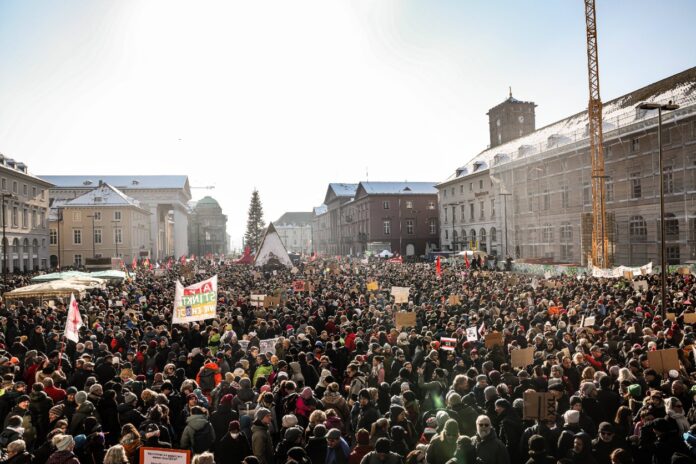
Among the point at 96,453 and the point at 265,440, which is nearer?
the point at 96,453

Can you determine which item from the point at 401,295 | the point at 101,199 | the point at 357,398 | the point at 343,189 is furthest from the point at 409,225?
the point at 357,398

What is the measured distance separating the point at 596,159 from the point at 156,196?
99365 mm

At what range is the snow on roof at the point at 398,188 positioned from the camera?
9644cm

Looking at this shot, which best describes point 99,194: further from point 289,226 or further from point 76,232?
point 289,226

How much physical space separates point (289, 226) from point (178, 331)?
18020 centimetres

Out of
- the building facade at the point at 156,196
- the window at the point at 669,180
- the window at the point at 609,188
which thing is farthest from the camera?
the building facade at the point at 156,196

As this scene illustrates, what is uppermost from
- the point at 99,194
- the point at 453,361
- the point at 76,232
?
the point at 99,194

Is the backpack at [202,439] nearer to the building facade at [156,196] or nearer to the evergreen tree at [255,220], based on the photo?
the building facade at [156,196]

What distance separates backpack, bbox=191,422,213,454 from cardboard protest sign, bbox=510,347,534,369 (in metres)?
6.76

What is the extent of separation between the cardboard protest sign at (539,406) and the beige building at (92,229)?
3091 inches

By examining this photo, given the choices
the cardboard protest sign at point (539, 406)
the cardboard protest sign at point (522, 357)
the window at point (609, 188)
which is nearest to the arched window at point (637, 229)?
the window at point (609, 188)

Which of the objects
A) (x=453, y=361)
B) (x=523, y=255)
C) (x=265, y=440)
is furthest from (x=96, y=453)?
(x=523, y=255)

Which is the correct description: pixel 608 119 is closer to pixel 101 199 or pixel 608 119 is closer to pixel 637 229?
pixel 637 229

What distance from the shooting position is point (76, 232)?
3034 inches
